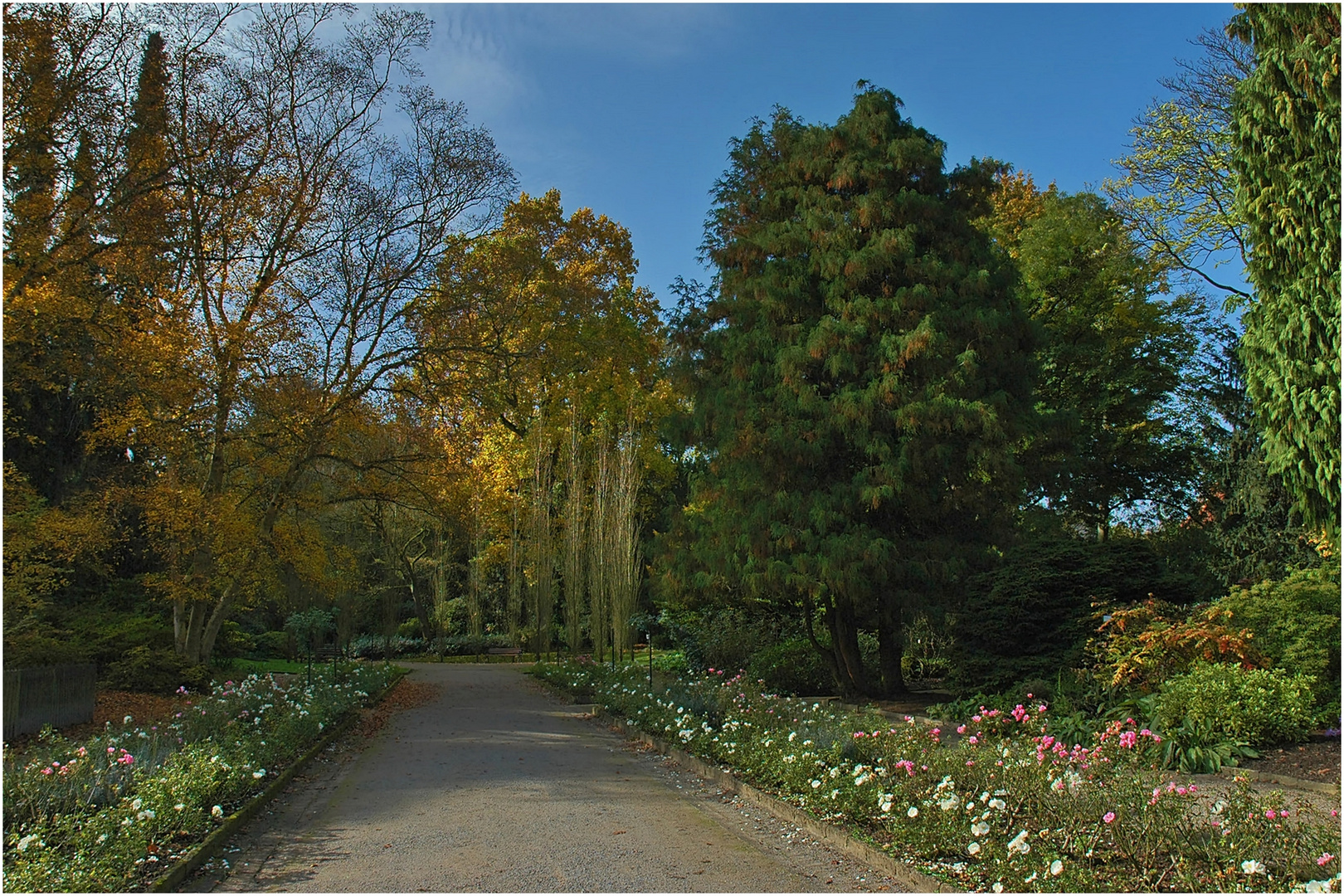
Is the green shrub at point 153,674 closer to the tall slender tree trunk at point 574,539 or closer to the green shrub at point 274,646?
the tall slender tree trunk at point 574,539

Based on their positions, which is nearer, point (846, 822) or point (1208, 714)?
point (846, 822)

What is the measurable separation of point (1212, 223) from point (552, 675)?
17.1 m

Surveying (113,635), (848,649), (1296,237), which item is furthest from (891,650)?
(113,635)

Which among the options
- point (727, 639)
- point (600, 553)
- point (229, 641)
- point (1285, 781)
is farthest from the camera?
point (229, 641)

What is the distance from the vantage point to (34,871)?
4480 mm

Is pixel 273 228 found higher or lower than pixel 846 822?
higher

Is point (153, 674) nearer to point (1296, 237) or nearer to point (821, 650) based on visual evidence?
point (821, 650)

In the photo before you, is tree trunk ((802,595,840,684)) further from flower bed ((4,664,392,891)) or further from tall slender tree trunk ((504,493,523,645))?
tall slender tree trunk ((504,493,523,645))

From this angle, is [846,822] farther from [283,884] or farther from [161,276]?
[161,276]

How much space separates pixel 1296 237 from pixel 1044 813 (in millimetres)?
5459

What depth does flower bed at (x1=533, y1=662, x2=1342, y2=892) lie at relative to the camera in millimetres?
4289

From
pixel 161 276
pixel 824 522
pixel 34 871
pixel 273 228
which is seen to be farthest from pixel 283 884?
pixel 273 228

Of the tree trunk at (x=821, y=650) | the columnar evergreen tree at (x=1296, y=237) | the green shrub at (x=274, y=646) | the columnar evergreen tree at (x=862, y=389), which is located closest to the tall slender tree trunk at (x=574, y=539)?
the columnar evergreen tree at (x=862, y=389)

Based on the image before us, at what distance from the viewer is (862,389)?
13.3 m
